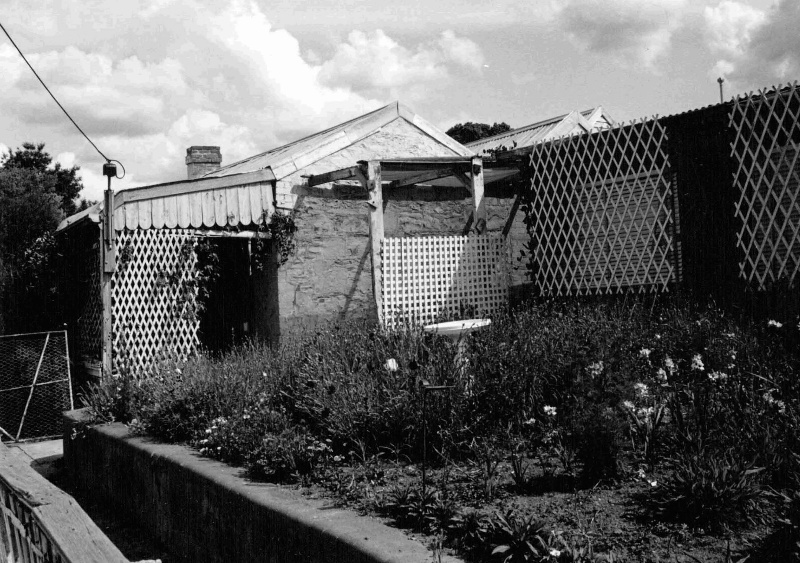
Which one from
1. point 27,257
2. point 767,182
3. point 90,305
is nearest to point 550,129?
point 767,182

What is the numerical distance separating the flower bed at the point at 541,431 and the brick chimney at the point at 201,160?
32.7 ft

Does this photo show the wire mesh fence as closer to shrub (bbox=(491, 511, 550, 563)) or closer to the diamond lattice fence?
the diamond lattice fence

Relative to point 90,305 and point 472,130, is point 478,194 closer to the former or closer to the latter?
point 90,305

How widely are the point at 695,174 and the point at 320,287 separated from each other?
4.74m

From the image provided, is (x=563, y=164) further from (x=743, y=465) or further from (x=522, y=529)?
(x=522, y=529)

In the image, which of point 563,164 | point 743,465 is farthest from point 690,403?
point 563,164

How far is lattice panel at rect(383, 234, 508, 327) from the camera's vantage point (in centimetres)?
995

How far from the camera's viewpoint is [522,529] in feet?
9.52

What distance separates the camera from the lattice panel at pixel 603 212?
351 inches

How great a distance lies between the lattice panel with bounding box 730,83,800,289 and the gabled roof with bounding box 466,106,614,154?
14.9ft

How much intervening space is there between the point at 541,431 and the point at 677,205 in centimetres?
523

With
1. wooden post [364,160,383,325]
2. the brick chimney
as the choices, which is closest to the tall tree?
the brick chimney

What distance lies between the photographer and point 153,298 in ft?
29.3

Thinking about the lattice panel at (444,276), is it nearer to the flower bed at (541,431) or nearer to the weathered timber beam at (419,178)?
the weathered timber beam at (419,178)
